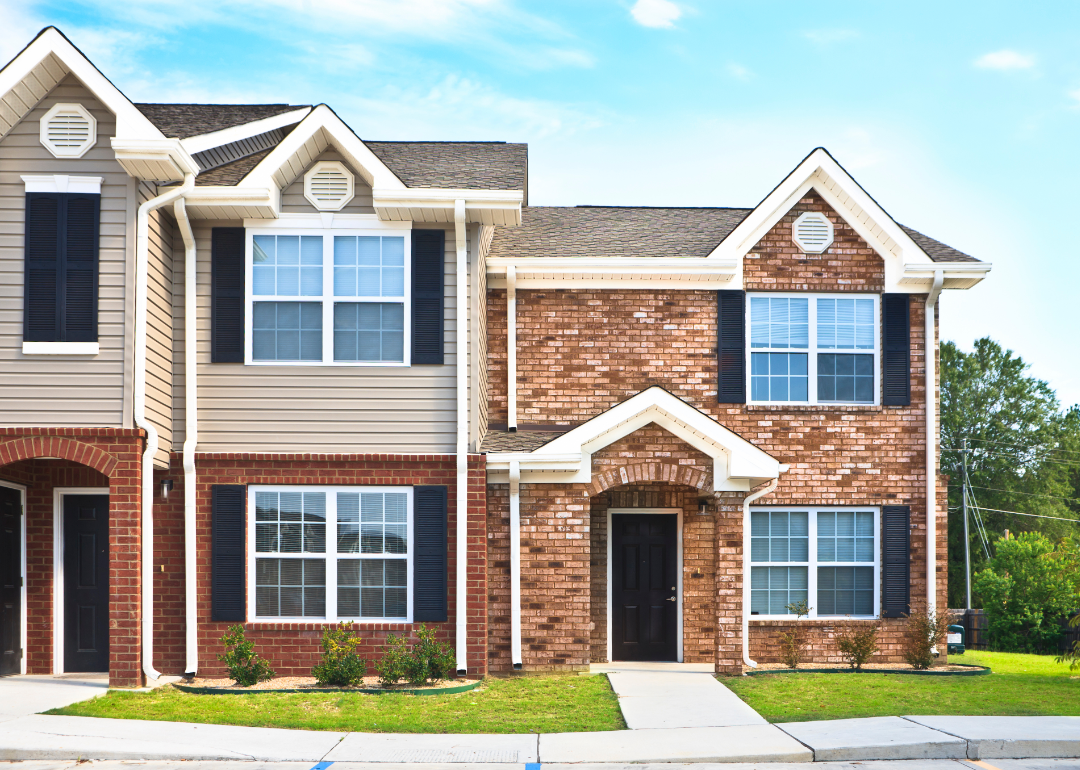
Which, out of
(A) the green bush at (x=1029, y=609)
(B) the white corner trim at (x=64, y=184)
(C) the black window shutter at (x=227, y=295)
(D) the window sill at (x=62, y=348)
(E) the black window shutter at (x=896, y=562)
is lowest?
(A) the green bush at (x=1029, y=609)

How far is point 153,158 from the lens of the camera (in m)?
11.0

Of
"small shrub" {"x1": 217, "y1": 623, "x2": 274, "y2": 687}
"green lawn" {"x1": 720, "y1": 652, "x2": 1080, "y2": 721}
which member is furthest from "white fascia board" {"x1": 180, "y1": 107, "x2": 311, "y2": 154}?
"green lawn" {"x1": 720, "y1": 652, "x2": 1080, "y2": 721}

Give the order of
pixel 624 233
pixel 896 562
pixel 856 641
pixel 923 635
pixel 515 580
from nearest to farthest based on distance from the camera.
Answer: pixel 515 580 < pixel 856 641 < pixel 923 635 < pixel 896 562 < pixel 624 233

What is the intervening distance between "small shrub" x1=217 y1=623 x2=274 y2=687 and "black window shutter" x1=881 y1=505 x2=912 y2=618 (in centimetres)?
844

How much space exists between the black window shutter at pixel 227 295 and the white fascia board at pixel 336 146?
88cm

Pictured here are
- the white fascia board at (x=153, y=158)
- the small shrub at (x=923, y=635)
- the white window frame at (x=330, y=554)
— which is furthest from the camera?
the small shrub at (x=923, y=635)

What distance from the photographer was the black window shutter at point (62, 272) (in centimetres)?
1127

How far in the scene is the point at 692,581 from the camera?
47.9ft

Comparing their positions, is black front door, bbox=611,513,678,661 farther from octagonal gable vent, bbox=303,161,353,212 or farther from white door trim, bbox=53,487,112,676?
white door trim, bbox=53,487,112,676

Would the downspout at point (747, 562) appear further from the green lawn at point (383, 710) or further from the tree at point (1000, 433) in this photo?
the tree at point (1000, 433)

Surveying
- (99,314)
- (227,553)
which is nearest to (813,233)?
(227,553)

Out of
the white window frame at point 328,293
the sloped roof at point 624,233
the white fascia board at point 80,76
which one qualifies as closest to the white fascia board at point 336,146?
the white window frame at point 328,293

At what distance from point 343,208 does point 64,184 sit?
313 centimetres

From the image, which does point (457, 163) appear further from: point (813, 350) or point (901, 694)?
point (901, 694)
